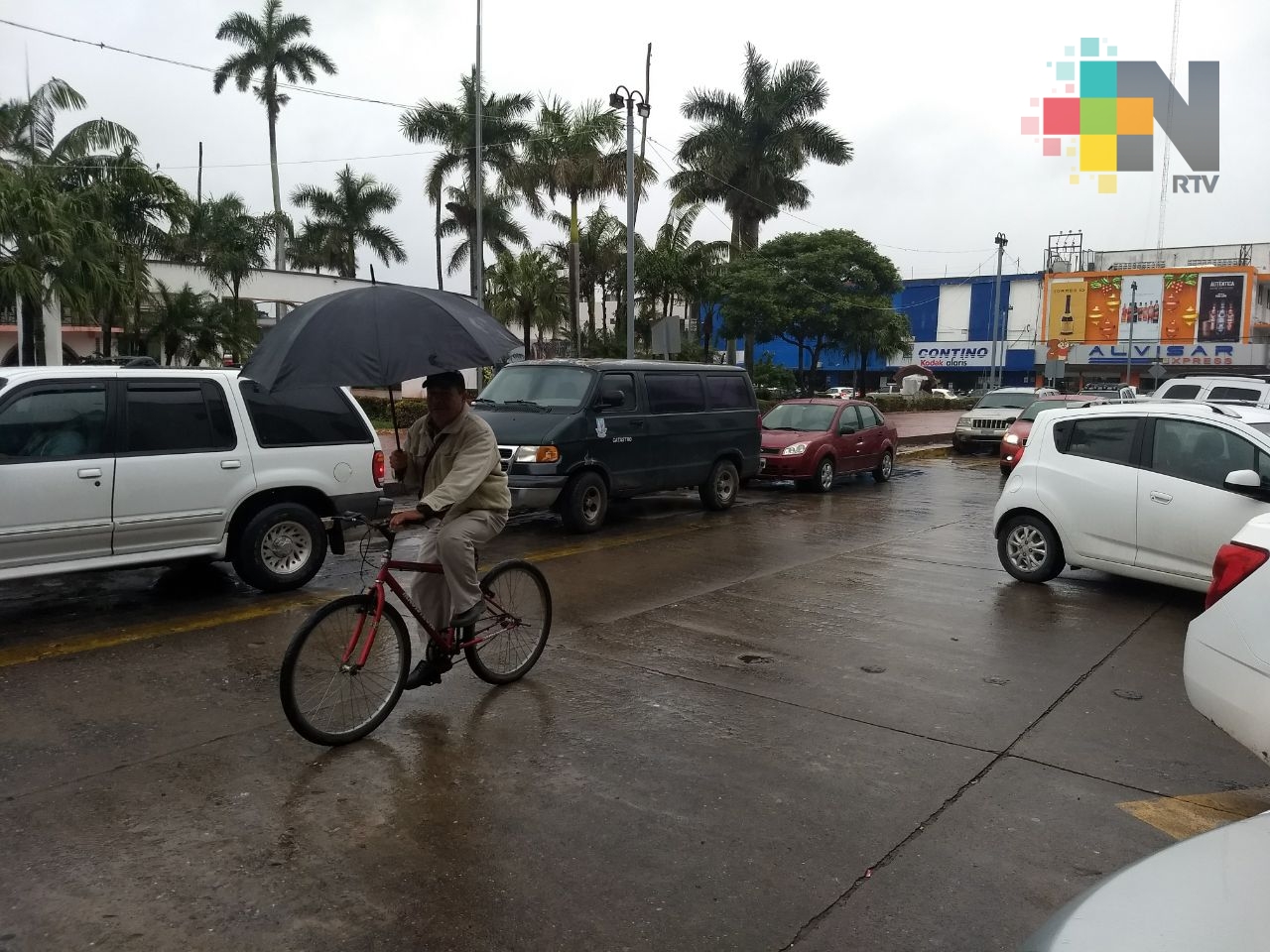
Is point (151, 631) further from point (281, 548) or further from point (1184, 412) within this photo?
point (1184, 412)

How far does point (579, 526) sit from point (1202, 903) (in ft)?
30.1

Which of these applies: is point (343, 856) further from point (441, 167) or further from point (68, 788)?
point (441, 167)

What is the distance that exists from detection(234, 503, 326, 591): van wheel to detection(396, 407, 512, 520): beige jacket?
285cm

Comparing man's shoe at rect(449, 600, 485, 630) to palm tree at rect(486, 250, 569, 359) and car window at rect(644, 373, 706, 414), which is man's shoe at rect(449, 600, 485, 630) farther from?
palm tree at rect(486, 250, 569, 359)

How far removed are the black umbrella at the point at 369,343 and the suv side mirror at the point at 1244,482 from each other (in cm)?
511

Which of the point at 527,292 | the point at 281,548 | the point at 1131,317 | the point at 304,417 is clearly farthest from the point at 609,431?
the point at 1131,317

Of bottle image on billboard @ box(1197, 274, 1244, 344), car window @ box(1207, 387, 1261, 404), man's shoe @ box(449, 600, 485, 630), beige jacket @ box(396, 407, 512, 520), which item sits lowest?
man's shoe @ box(449, 600, 485, 630)

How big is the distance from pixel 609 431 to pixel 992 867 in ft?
26.1

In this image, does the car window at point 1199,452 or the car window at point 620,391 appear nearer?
the car window at point 1199,452

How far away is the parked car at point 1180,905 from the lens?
1784 millimetres

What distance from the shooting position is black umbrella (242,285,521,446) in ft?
15.2

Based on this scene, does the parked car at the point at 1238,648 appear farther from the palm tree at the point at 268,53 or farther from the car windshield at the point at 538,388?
the palm tree at the point at 268,53

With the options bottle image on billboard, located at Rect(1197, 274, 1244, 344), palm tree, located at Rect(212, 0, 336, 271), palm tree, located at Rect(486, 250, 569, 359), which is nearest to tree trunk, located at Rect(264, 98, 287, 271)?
palm tree, located at Rect(212, 0, 336, 271)

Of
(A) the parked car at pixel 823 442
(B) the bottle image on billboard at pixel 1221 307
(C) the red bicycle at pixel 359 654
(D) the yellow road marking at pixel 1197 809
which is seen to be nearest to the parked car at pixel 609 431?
(A) the parked car at pixel 823 442
